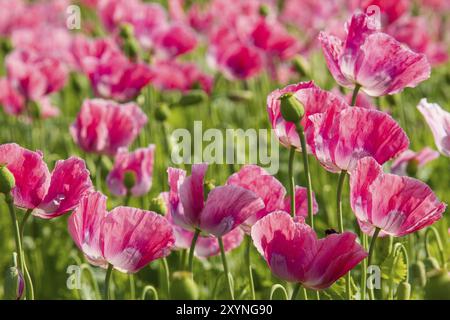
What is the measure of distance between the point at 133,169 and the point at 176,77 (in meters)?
0.85

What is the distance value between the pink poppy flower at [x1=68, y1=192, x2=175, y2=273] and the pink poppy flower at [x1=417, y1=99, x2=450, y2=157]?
0.38m

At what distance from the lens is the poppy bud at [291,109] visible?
1158mm

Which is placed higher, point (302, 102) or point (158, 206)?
point (302, 102)

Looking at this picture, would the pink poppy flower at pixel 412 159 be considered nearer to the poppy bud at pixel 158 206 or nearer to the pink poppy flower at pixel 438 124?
the pink poppy flower at pixel 438 124

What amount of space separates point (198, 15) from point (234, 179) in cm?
212

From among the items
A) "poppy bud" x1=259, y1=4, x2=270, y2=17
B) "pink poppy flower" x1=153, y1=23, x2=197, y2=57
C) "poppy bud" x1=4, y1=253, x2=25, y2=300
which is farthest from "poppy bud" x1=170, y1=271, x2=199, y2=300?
"poppy bud" x1=259, y1=4, x2=270, y2=17

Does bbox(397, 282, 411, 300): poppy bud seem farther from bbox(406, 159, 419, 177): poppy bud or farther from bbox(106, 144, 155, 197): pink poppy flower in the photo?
bbox(106, 144, 155, 197): pink poppy flower

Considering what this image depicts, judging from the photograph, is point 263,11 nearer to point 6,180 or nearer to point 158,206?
point 158,206

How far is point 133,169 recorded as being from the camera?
67.5 inches

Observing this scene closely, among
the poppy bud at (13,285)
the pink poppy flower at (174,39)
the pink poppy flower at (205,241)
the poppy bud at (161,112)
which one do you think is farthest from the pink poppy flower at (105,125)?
the pink poppy flower at (174,39)

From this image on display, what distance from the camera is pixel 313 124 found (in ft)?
4.04

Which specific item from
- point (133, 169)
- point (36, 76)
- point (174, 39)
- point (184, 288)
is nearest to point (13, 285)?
point (184, 288)

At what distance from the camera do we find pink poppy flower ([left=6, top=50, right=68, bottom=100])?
2.34 metres
